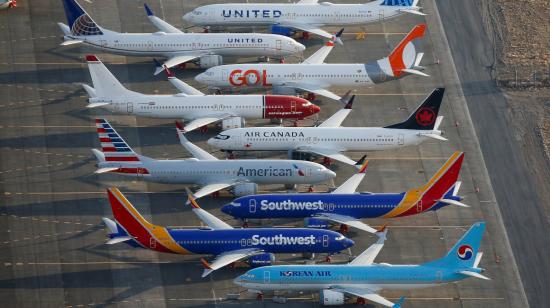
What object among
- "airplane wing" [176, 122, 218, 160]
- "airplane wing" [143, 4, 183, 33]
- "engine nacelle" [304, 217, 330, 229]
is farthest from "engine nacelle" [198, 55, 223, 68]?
"engine nacelle" [304, 217, 330, 229]

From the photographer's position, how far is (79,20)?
171000 mm

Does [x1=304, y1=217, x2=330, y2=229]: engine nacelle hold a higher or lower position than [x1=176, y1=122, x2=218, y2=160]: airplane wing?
lower

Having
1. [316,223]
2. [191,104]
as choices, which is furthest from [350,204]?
[191,104]

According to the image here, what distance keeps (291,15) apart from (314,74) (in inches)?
534

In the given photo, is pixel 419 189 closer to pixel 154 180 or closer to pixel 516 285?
pixel 516 285

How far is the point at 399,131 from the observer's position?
159250 mm

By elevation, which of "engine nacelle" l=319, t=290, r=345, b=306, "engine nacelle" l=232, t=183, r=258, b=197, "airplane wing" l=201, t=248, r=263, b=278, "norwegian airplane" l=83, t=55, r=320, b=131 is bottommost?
"engine nacelle" l=319, t=290, r=345, b=306

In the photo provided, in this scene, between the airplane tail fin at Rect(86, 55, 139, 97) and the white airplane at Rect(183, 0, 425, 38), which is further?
the white airplane at Rect(183, 0, 425, 38)

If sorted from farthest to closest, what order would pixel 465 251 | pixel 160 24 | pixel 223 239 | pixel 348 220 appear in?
pixel 160 24 < pixel 348 220 < pixel 223 239 < pixel 465 251

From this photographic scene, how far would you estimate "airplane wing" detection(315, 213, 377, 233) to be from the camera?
146000 millimetres

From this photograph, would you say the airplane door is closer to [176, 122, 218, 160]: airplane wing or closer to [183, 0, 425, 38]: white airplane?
[176, 122, 218, 160]: airplane wing

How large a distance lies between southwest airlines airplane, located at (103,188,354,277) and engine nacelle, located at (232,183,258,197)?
967cm

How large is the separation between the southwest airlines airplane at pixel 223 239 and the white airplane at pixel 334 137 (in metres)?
16.9

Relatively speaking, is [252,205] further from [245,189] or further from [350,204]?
[350,204]
